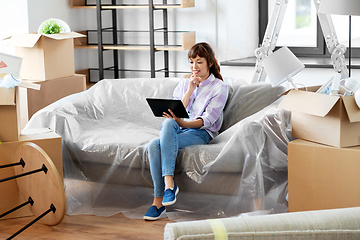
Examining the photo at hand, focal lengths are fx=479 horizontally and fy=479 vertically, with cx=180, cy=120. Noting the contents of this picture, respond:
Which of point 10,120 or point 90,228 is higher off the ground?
point 10,120

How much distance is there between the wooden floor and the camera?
2.00 metres

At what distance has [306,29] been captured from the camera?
384cm

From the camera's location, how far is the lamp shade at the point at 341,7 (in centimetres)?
190

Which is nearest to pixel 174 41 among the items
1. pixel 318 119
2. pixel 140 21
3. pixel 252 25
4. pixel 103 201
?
pixel 140 21

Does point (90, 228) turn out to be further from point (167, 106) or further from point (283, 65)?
point (283, 65)

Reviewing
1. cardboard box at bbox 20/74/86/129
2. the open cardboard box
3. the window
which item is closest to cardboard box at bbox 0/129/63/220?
the open cardboard box

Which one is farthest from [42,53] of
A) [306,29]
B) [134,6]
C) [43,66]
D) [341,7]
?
[306,29]

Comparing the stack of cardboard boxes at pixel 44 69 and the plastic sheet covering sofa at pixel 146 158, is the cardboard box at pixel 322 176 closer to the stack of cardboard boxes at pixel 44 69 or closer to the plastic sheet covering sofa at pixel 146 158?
the plastic sheet covering sofa at pixel 146 158

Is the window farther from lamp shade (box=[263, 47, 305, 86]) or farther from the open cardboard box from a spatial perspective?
the open cardboard box

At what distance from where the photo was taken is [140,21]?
4160 millimetres

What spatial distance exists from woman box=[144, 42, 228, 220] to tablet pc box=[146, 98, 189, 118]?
1.2 inches

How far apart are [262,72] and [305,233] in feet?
6.07

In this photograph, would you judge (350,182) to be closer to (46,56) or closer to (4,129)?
(4,129)

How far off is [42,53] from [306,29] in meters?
2.06
